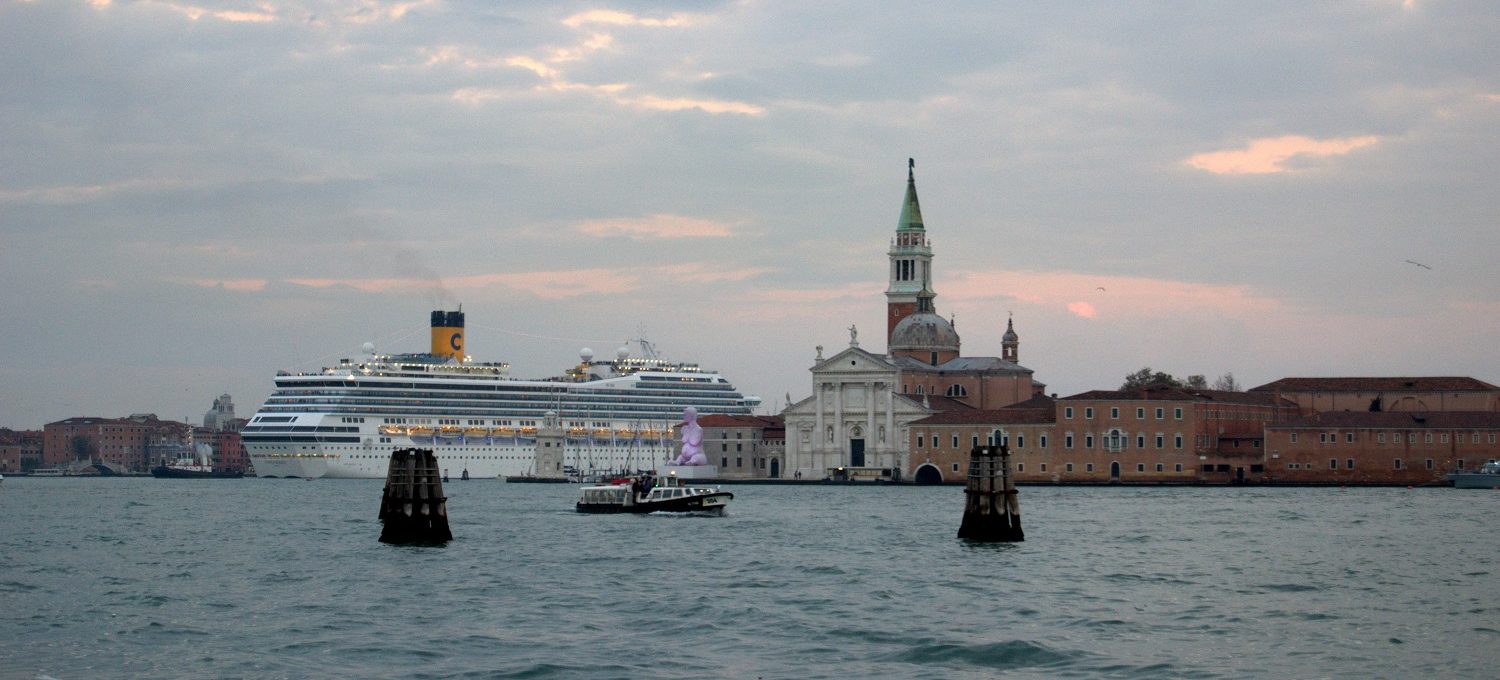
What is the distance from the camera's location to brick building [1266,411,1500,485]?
8350cm

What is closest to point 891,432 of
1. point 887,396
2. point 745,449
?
point 887,396

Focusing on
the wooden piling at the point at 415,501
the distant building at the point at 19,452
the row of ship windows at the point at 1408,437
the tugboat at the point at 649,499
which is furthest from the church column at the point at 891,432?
the distant building at the point at 19,452

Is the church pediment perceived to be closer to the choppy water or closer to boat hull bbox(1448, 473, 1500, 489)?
boat hull bbox(1448, 473, 1500, 489)

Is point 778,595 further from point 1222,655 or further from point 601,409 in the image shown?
point 601,409

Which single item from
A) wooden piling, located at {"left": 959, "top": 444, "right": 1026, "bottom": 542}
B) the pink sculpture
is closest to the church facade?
the pink sculpture

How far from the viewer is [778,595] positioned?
30.1m

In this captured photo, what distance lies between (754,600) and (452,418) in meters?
73.9

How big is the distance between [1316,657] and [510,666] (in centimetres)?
918

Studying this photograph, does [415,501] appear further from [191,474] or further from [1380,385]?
[191,474]

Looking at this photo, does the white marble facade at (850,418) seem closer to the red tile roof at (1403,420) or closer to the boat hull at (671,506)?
the red tile roof at (1403,420)

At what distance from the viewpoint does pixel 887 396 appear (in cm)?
9956

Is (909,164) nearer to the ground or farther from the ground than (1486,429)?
farther from the ground

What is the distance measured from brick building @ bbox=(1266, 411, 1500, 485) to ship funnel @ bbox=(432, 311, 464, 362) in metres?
45.2

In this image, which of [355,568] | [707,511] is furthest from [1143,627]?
[707,511]
